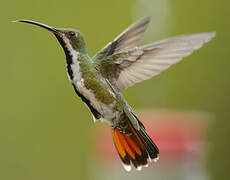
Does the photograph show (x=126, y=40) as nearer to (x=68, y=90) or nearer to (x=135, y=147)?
(x=135, y=147)

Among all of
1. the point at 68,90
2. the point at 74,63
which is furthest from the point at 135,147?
the point at 68,90

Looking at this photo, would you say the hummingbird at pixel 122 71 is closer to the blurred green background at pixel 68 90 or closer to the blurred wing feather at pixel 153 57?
the blurred wing feather at pixel 153 57

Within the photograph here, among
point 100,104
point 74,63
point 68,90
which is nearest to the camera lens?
point 74,63

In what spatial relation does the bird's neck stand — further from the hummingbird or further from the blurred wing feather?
the blurred wing feather

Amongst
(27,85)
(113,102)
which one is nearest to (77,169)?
(27,85)

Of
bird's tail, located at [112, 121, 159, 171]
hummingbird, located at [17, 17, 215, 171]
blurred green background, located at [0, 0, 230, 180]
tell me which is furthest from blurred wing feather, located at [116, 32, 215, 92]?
blurred green background, located at [0, 0, 230, 180]

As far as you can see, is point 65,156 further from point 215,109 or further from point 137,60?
point 137,60

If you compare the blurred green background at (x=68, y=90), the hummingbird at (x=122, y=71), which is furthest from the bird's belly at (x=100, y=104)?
the blurred green background at (x=68, y=90)
